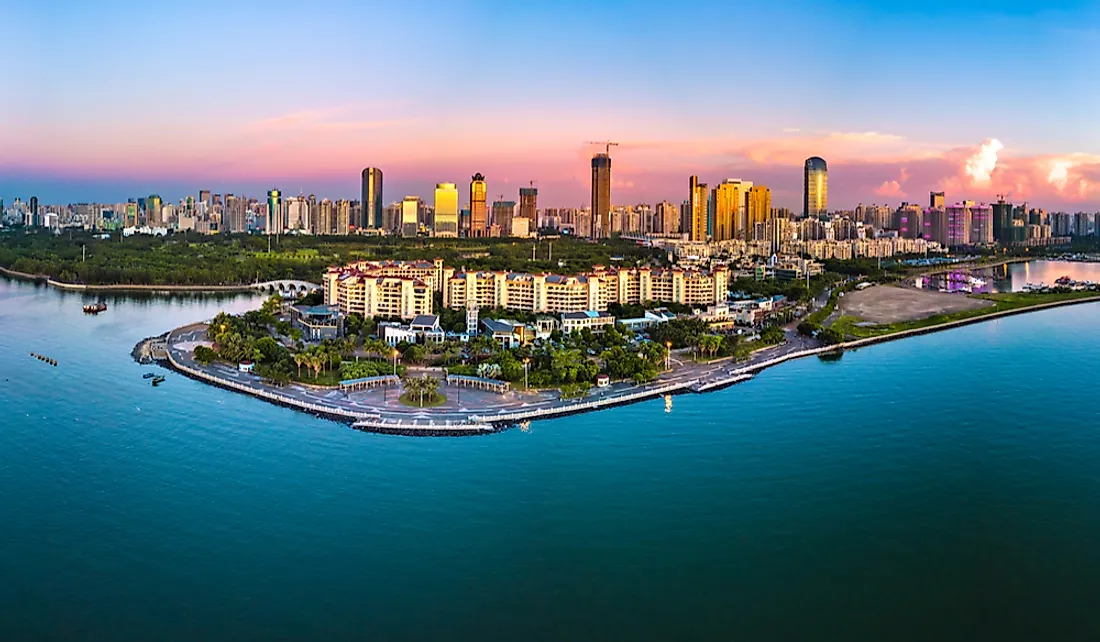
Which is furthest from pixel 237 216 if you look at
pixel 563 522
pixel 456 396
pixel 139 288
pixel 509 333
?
pixel 563 522

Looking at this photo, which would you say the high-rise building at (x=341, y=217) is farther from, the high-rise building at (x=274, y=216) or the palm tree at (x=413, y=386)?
the palm tree at (x=413, y=386)

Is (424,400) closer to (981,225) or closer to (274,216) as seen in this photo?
(274,216)

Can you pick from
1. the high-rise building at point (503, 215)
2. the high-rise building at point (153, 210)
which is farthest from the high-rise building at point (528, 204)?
the high-rise building at point (153, 210)

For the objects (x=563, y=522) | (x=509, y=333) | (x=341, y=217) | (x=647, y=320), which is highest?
(x=341, y=217)

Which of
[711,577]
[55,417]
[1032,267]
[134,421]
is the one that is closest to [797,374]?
[711,577]

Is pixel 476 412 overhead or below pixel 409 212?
below

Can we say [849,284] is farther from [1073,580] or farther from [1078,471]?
[1073,580]

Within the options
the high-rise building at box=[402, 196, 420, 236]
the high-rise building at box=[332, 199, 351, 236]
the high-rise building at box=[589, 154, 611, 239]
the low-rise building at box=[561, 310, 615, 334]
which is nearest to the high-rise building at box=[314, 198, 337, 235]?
the high-rise building at box=[332, 199, 351, 236]

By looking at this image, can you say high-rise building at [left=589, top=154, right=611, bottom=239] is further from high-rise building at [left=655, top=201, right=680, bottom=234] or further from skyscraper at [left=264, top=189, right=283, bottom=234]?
skyscraper at [left=264, top=189, right=283, bottom=234]

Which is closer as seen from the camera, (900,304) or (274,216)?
(900,304)
